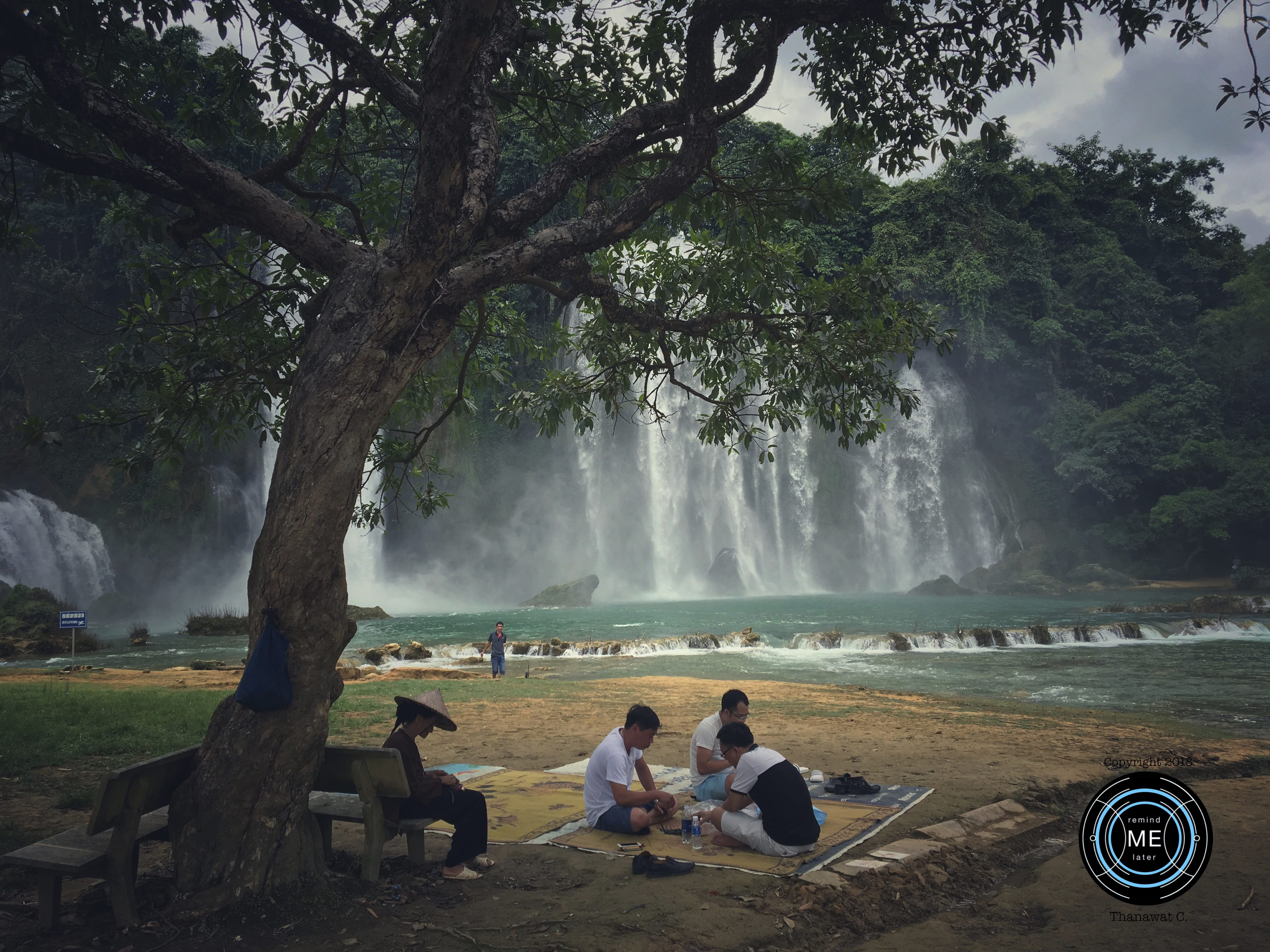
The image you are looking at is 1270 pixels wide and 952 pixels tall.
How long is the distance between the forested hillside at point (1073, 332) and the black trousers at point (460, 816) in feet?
102

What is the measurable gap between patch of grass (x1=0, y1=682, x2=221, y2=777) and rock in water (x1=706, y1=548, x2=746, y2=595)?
30.6 metres

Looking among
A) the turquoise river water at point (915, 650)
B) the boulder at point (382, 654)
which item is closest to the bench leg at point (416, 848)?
the turquoise river water at point (915, 650)

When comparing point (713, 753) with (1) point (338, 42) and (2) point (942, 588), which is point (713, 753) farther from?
(2) point (942, 588)

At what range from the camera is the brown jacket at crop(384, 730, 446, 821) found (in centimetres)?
426

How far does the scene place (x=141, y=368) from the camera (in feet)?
20.4

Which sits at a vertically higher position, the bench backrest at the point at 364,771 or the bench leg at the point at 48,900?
the bench backrest at the point at 364,771

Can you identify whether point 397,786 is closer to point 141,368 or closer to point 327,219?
point 141,368

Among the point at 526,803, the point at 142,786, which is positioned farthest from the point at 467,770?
the point at 142,786

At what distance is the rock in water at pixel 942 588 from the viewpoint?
3588 cm

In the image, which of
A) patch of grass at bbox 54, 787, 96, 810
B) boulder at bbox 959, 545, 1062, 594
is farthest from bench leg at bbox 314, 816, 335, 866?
boulder at bbox 959, 545, 1062, 594

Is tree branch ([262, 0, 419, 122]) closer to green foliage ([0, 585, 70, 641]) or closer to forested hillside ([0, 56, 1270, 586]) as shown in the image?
green foliage ([0, 585, 70, 641])

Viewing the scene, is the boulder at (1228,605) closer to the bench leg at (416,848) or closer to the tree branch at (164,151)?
the bench leg at (416,848)

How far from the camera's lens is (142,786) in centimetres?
361

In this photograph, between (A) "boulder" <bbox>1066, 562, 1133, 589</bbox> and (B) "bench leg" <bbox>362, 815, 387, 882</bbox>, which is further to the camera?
(A) "boulder" <bbox>1066, 562, 1133, 589</bbox>
